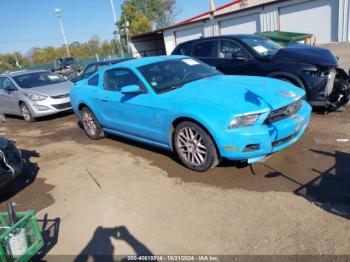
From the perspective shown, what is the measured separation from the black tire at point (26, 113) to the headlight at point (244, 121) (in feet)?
25.2

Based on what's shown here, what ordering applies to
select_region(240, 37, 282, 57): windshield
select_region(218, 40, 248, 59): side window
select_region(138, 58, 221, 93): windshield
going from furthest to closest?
select_region(218, 40, 248, 59): side window
select_region(240, 37, 282, 57): windshield
select_region(138, 58, 221, 93): windshield

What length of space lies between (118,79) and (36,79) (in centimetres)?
605

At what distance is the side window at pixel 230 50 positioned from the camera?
7.04 m

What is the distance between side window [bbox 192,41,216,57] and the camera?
762cm

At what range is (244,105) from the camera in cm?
402

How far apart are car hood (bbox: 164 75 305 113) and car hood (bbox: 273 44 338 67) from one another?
5.49ft

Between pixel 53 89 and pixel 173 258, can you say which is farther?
pixel 53 89

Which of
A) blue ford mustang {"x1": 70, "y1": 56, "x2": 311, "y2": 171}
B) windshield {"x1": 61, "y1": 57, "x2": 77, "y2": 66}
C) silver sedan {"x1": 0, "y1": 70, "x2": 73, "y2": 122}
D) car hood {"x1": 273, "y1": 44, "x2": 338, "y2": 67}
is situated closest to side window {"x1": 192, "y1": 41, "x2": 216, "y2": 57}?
car hood {"x1": 273, "y1": 44, "x2": 338, "y2": 67}

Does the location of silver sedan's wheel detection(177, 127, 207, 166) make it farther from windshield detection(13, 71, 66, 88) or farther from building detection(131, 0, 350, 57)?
building detection(131, 0, 350, 57)

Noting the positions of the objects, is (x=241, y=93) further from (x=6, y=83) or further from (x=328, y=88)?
(x=6, y=83)

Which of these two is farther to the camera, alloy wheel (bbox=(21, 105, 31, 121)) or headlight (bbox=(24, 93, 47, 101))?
alloy wheel (bbox=(21, 105, 31, 121))

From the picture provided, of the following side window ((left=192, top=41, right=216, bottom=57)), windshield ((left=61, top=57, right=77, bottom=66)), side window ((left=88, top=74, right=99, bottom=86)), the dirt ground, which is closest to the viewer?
the dirt ground

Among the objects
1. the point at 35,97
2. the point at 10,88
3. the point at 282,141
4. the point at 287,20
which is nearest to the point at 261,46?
the point at 282,141

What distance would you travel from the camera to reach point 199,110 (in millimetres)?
4176
